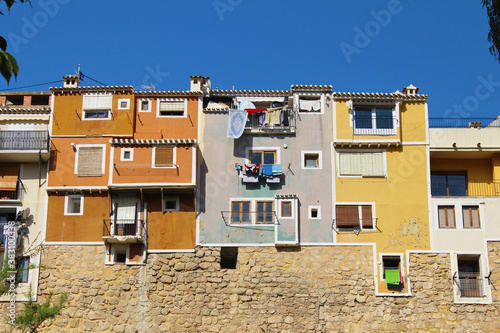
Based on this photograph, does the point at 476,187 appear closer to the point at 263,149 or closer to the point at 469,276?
the point at 469,276

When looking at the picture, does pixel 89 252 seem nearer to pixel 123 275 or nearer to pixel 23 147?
pixel 123 275

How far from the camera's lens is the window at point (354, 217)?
33219mm

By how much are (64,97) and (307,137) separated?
13.7 metres

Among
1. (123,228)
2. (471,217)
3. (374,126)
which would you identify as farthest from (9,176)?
(471,217)

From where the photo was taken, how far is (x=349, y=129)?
3462 cm

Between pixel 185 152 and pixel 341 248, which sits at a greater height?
pixel 185 152

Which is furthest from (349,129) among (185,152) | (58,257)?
(58,257)

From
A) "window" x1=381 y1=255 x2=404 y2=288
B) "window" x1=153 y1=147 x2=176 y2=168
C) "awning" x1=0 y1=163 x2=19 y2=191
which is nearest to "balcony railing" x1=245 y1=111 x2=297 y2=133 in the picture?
"window" x1=153 y1=147 x2=176 y2=168

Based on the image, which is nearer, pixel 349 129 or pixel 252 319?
pixel 252 319

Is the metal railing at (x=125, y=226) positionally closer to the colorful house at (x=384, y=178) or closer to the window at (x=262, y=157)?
the window at (x=262, y=157)

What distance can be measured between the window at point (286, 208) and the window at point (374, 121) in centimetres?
547

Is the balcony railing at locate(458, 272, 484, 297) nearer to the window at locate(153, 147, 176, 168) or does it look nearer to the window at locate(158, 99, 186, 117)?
the window at locate(153, 147, 176, 168)

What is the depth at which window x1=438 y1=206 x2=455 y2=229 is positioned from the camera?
33469 mm

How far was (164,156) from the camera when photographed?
1312 inches
